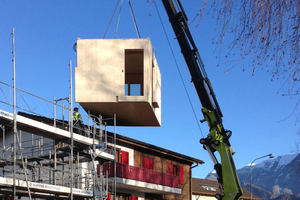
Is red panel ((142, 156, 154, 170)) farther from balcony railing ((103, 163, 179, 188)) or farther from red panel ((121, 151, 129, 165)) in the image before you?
red panel ((121, 151, 129, 165))

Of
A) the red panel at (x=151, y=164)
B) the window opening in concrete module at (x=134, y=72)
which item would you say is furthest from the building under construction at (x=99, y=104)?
the red panel at (x=151, y=164)

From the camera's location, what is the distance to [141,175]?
29438 mm

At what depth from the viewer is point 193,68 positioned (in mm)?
23859

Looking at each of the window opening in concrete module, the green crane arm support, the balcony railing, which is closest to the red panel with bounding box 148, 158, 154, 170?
the balcony railing

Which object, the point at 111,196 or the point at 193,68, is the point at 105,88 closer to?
the point at 193,68

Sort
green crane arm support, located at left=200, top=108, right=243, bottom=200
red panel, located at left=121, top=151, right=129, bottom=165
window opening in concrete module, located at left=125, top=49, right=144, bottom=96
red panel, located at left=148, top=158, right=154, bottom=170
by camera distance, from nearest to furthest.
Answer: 1. green crane arm support, located at left=200, top=108, right=243, bottom=200
2. window opening in concrete module, located at left=125, top=49, right=144, bottom=96
3. red panel, located at left=121, top=151, right=129, bottom=165
4. red panel, located at left=148, top=158, right=154, bottom=170

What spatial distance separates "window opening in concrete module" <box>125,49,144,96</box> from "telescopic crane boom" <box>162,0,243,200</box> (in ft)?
9.23

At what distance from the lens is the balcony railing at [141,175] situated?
27.2 m

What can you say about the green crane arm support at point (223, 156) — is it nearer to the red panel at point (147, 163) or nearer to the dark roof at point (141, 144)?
the dark roof at point (141, 144)

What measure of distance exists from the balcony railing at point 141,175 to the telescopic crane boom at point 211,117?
6.27 meters

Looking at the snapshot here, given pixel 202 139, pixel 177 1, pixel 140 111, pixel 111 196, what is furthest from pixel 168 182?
pixel 177 1

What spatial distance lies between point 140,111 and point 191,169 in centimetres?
1545

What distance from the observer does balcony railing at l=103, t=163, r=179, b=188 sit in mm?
27188

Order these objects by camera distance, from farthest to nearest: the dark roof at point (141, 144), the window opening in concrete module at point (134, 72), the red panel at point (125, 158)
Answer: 1. the red panel at point (125, 158)
2. the dark roof at point (141, 144)
3. the window opening in concrete module at point (134, 72)
